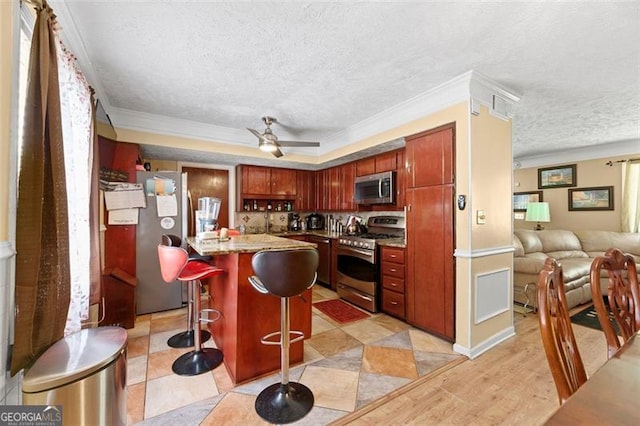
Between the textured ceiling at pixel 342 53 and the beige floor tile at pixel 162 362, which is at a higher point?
the textured ceiling at pixel 342 53

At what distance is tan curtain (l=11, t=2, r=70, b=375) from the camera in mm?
1101

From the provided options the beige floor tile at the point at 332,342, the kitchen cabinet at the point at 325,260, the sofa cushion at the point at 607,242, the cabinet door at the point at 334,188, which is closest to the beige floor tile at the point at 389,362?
the beige floor tile at the point at 332,342

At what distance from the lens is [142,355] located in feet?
7.92

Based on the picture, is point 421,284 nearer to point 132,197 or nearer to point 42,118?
point 42,118

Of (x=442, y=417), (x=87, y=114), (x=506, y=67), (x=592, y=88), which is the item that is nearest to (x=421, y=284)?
(x=442, y=417)

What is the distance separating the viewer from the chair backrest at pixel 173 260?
198 centimetres

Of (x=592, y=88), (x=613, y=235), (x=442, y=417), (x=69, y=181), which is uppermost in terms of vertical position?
(x=592, y=88)

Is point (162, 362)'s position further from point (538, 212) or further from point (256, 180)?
point (538, 212)

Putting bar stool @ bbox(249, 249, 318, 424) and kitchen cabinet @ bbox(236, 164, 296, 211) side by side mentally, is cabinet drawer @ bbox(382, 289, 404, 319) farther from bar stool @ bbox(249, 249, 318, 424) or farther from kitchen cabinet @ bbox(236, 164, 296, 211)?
kitchen cabinet @ bbox(236, 164, 296, 211)

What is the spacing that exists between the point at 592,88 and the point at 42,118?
4361mm

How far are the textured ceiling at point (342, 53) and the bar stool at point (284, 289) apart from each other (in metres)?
1.56

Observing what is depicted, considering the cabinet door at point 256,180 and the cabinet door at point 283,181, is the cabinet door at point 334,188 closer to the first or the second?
the cabinet door at point 283,181

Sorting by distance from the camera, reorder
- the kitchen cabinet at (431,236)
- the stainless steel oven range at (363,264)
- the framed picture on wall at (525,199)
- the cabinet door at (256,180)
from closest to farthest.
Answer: the kitchen cabinet at (431,236) < the stainless steel oven range at (363,264) < the cabinet door at (256,180) < the framed picture on wall at (525,199)

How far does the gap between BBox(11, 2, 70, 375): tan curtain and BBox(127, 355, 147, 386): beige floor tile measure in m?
1.02
